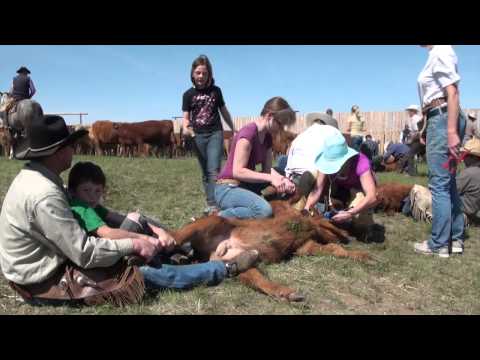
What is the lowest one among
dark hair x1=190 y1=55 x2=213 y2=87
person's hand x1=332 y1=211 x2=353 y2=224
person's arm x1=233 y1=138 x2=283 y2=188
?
person's hand x1=332 y1=211 x2=353 y2=224

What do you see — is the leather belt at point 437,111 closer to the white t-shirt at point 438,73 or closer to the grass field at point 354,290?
the white t-shirt at point 438,73

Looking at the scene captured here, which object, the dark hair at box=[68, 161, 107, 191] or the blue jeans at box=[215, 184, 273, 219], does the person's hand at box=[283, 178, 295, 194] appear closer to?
the blue jeans at box=[215, 184, 273, 219]

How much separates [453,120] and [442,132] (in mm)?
244

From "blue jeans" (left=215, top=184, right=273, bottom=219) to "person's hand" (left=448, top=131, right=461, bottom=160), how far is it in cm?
180

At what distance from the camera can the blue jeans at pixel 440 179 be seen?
4.21m

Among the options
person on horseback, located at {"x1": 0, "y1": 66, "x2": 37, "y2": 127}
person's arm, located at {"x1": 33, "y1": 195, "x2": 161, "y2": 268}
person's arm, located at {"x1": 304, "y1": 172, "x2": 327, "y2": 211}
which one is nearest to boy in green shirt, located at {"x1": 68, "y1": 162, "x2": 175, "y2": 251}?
person's arm, located at {"x1": 33, "y1": 195, "x2": 161, "y2": 268}

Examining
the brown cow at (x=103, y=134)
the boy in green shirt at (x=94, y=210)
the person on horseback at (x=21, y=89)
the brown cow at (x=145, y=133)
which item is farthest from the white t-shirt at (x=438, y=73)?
the brown cow at (x=103, y=134)

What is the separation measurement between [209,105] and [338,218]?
7.73ft

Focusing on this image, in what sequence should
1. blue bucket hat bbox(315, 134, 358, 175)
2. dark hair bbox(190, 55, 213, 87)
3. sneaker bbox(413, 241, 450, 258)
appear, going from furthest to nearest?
dark hair bbox(190, 55, 213, 87) < blue bucket hat bbox(315, 134, 358, 175) < sneaker bbox(413, 241, 450, 258)

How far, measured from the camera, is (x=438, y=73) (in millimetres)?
4125

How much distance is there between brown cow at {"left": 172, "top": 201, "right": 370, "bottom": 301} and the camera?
3719mm

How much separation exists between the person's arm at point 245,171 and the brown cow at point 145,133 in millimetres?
16911

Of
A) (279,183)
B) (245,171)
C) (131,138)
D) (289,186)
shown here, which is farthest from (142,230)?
(131,138)
